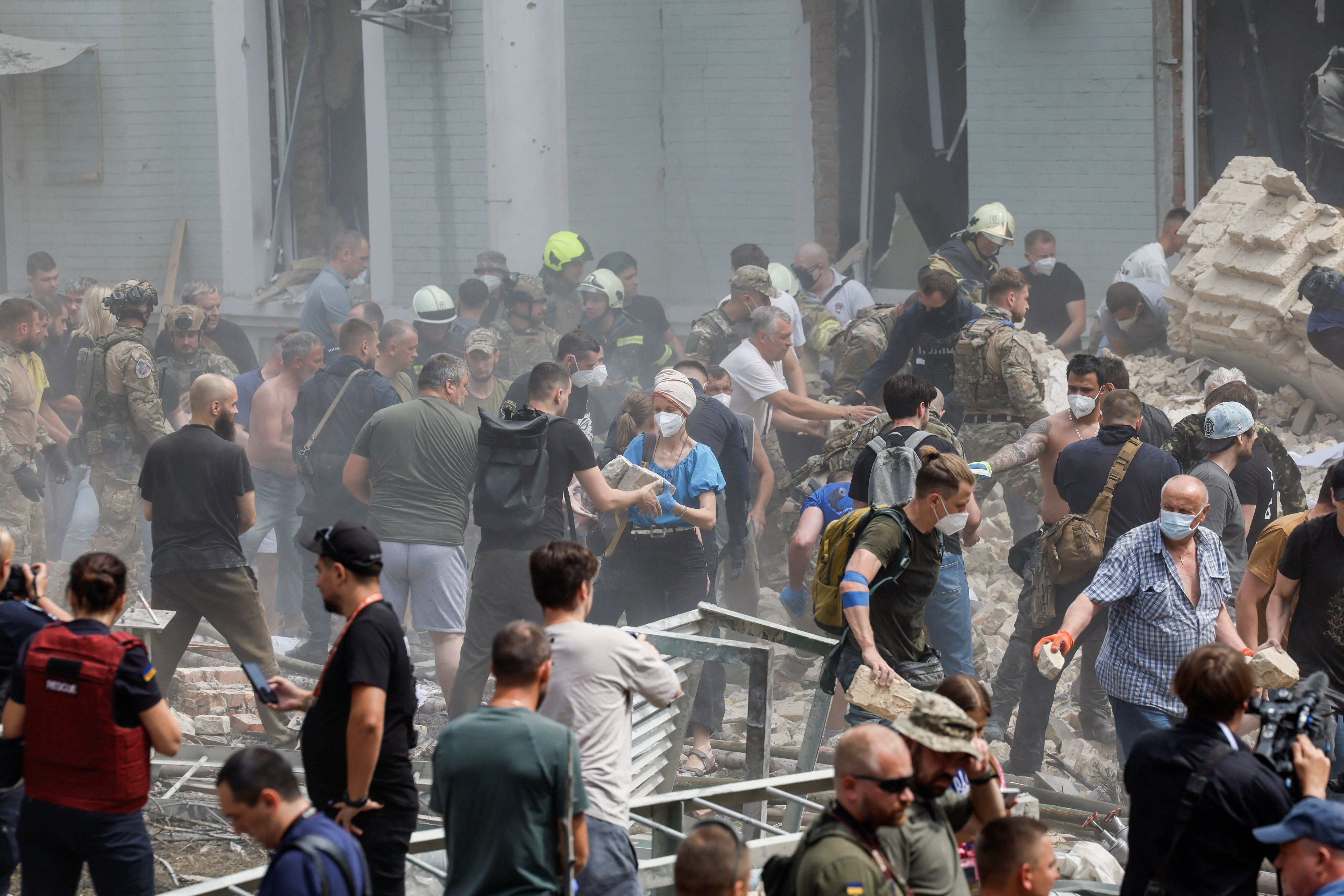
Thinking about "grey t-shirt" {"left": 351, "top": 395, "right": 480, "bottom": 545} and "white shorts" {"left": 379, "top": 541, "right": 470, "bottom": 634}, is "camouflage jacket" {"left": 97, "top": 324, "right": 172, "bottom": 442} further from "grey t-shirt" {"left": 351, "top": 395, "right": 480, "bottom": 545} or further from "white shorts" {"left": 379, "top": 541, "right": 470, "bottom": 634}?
"white shorts" {"left": 379, "top": 541, "right": 470, "bottom": 634}

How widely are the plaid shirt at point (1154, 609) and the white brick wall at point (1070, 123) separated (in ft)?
21.8

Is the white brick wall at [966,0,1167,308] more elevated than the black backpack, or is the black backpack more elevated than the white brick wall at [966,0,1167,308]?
the white brick wall at [966,0,1167,308]

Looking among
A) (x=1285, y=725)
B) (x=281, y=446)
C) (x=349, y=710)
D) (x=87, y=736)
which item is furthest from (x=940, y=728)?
(x=281, y=446)

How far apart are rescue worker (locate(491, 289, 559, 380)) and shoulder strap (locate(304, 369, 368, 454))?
7.57ft

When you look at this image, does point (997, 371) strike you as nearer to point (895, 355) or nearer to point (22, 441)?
point (895, 355)

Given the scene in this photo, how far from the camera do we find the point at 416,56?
1291 centimetres

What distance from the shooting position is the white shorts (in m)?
6.88

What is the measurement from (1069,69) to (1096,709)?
6.43 m

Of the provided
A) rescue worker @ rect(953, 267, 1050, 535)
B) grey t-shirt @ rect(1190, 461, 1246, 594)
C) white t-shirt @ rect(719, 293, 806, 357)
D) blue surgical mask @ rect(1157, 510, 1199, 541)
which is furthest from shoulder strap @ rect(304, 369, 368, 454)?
blue surgical mask @ rect(1157, 510, 1199, 541)

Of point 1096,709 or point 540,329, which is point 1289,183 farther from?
point 540,329

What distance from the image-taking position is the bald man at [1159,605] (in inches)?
194

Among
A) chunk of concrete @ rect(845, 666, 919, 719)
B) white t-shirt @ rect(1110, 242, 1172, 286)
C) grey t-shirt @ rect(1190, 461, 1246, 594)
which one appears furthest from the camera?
white t-shirt @ rect(1110, 242, 1172, 286)

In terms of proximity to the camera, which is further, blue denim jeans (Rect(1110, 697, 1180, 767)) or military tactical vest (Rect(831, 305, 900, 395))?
military tactical vest (Rect(831, 305, 900, 395))

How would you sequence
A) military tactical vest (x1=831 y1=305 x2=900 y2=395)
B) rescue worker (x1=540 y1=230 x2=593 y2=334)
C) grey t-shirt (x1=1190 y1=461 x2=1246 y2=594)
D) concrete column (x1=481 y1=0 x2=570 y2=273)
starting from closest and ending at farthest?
grey t-shirt (x1=1190 y1=461 x2=1246 y2=594) < military tactical vest (x1=831 y1=305 x2=900 y2=395) < rescue worker (x1=540 y1=230 x2=593 y2=334) < concrete column (x1=481 y1=0 x2=570 y2=273)
